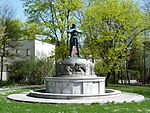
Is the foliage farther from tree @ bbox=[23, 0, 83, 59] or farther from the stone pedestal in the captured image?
the stone pedestal

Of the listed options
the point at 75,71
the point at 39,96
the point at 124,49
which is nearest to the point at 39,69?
the point at 124,49

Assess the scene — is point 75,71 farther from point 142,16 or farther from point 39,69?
point 39,69

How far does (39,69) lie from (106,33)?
13083 millimetres

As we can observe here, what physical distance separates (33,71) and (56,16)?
9.68m

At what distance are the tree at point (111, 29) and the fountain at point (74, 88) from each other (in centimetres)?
1207

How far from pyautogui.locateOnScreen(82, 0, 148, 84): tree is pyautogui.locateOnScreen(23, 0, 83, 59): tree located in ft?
7.06

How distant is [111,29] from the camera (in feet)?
128

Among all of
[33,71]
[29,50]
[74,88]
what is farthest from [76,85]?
[29,50]

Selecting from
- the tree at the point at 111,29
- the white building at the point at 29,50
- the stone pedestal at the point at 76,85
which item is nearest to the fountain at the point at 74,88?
the stone pedestal at the point at 76,85

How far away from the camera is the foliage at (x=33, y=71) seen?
46.5 meters

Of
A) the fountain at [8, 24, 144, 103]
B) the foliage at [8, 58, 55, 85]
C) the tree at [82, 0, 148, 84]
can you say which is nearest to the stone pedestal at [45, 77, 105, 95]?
the fountain at [8, 24, 144, 103]

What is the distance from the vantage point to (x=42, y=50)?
57.4 meters

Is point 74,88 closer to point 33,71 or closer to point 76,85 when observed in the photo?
point 76,85

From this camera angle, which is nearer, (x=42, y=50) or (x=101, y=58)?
(x=101, y=58)
